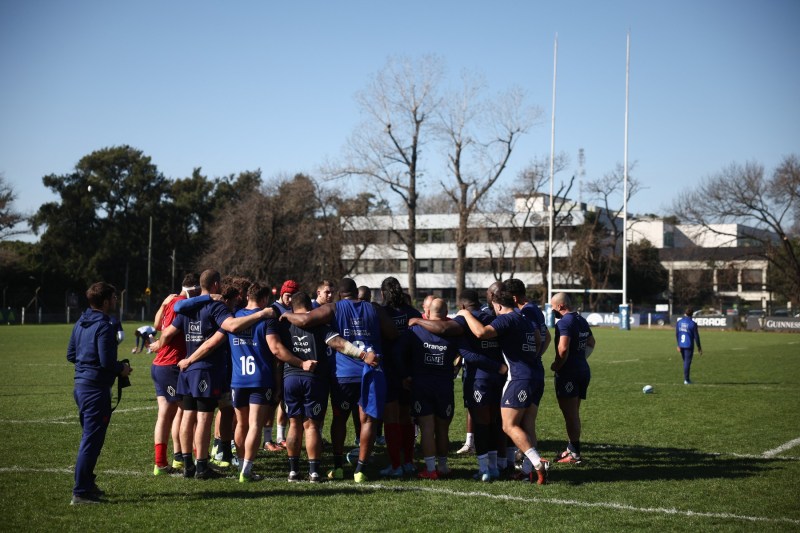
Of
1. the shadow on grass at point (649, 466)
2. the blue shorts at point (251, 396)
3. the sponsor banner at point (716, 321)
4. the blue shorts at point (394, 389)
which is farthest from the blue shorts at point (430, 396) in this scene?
the sponsor banner at point (716, 321)

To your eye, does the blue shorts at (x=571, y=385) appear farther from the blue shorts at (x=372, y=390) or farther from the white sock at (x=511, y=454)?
the blue shorts at (x=372, y=390)

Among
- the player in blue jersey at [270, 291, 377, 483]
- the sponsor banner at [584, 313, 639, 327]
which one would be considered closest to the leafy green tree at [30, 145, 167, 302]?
the sponsor banner at [584, 313, 639, 327]

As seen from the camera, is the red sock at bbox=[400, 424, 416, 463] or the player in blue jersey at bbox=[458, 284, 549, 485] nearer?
the player in blue jersey at bbox=[458, 284, 549, 485]

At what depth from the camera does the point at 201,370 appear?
351 inches

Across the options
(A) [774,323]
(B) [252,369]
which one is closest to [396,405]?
(B) [252,369]

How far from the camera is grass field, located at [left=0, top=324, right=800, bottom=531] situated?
731 cm

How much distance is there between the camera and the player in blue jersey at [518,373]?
9.07 m

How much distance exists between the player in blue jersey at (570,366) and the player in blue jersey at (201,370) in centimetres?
377

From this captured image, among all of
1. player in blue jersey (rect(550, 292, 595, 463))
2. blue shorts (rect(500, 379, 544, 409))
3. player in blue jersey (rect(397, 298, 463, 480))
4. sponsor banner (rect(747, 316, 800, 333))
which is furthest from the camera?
sponsor banner (rect(747, 316, 800, 333))

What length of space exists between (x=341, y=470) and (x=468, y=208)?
5323cm

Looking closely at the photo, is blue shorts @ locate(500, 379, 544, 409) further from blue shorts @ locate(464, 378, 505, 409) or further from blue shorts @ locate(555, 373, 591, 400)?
blue shorts @ locate(555, 373, 591, 400)

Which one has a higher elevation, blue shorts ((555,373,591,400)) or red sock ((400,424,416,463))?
blue shorts ((555,373,591,400))

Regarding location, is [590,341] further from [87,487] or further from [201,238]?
[201,238]

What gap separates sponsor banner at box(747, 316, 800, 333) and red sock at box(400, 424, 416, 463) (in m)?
54.0
